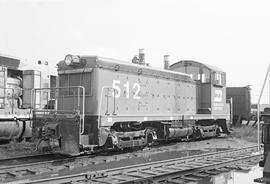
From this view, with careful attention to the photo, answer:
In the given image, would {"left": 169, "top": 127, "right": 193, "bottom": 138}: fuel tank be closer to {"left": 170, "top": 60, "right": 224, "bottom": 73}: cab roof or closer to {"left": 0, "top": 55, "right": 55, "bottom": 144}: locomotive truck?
{"left": 170, "top": 60, "right": 224, "bottom": 73}: cab roof

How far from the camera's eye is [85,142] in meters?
10.1

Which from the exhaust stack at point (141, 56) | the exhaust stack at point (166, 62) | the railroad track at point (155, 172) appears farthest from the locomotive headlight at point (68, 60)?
the exhaust stack at point (166, 62)

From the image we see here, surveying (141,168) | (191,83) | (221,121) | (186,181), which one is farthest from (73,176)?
(221,121)

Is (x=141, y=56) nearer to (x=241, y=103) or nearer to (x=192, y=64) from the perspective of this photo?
(x=192, y=64)

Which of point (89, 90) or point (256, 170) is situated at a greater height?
point (89, 90)

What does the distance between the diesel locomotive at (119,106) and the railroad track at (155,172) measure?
1.57 metres

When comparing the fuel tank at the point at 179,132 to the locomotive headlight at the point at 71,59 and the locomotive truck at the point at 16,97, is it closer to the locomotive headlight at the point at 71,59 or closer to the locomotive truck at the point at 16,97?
the locomotive headlight at the point at 71,59

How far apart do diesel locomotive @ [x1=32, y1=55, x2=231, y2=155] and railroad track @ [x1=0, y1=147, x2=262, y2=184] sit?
1566mm

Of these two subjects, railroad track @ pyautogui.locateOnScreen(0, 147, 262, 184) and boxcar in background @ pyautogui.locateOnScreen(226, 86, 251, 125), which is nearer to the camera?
railroad track @ pyautogui.locateOnScreen(0, 147, 262, 184)

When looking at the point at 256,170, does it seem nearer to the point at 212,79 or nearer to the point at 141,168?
the point at 141,168

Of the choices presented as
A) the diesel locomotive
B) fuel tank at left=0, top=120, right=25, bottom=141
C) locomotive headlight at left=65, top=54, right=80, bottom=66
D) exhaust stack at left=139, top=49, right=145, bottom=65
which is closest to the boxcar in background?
the diesel locomotive

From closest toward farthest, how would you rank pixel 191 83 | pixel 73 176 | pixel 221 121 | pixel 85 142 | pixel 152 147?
pixel 73 176 → pixel 85 142 → pixel 152 147 → pixel 191 83 → pixel 221 121

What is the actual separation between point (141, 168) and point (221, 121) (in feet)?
33.6

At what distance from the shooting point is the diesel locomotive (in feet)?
32.8
